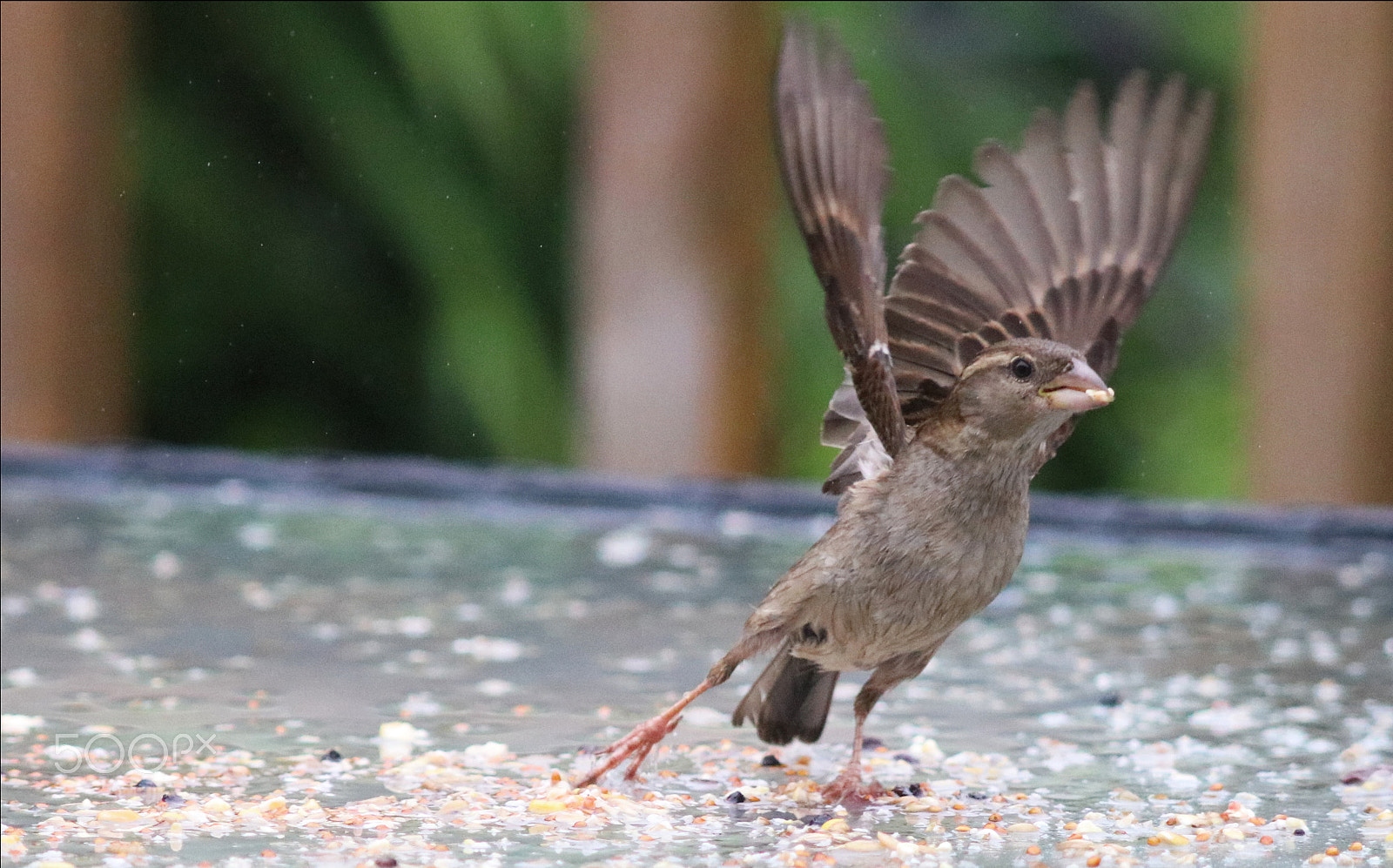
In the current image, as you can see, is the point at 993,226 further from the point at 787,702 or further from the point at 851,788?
the point at 851,788

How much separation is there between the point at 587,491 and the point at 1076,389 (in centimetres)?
263

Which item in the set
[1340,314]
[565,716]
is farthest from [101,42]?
[565,716]

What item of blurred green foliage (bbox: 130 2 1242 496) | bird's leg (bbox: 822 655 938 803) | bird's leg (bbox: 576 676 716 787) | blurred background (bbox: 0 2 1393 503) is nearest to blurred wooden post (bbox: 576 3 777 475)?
blurred background (bbox: 0 2 1393 503)

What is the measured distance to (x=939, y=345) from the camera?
9.23 ft

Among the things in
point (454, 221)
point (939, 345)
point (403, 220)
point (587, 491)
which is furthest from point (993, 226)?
point (403, 220)

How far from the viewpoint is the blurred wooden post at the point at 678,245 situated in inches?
221

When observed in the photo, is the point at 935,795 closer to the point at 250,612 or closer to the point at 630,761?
the point at 630,761

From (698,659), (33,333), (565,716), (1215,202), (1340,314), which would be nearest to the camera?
(565,716)

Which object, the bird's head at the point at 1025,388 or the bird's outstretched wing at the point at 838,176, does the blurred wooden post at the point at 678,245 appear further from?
the bird's head at the point at 1025,388

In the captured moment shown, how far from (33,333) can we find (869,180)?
4.48m

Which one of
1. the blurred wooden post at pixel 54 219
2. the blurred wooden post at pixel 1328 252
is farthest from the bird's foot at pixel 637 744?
the blurred wooden post at pixel 54 219

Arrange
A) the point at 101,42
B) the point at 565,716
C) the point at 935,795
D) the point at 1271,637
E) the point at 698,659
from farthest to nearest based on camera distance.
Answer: the point at 101,42 < the point at 1271,637 < the point at 698,659 < the point at 565,716 < the point at 935,795

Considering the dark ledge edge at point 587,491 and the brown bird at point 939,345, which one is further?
the dark ledge edge at point 587,491

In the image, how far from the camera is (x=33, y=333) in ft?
20.8
